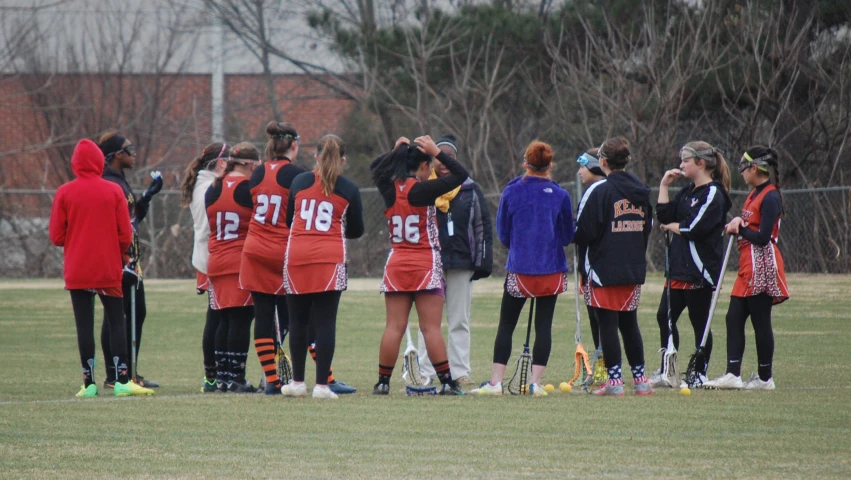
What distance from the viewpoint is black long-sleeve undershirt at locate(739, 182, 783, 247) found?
830 cm

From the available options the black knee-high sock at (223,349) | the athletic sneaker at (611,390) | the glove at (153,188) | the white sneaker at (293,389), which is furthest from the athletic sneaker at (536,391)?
the glove at (153,188)

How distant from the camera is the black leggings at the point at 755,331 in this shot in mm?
8359

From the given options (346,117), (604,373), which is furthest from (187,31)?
(604,373)

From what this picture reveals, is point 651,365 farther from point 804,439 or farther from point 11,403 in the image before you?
point 11,403

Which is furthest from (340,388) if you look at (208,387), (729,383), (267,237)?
(729,383)

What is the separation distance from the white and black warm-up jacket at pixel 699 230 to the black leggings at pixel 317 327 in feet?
8.62

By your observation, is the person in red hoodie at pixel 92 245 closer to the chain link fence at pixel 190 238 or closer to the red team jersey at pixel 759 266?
the red team jersey at pixel 759 266

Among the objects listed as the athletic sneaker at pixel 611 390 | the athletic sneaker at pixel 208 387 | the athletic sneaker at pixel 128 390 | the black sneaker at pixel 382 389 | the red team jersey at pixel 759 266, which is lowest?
the athletic sneaker at pixel 208 387

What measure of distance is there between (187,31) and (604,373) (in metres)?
28.4

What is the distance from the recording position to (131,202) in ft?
30.3

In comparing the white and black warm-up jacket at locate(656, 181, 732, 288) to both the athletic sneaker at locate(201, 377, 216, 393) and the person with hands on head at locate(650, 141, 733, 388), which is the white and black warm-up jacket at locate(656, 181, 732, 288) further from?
the athletic sneaker at locate(201, 377, 216, 393)

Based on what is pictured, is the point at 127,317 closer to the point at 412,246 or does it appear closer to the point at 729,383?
the point at 412,246

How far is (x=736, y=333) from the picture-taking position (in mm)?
8477

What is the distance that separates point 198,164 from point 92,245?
3.61 ft
